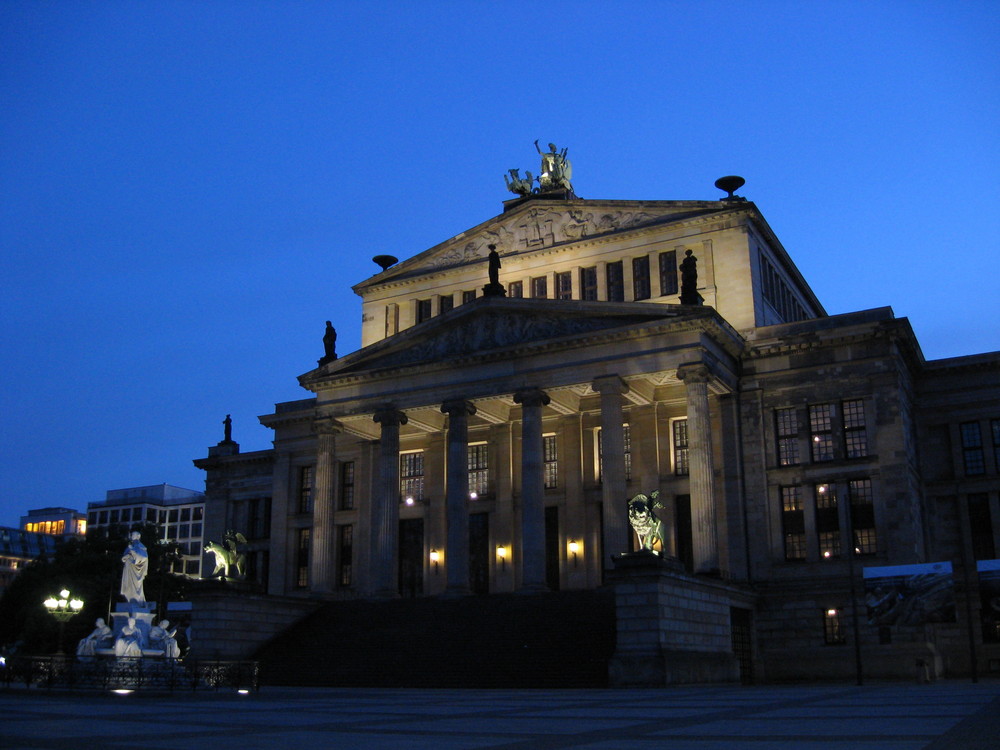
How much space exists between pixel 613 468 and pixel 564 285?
13632mm

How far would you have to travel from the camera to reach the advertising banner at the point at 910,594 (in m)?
38.2

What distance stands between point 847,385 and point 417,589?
25.0 meters

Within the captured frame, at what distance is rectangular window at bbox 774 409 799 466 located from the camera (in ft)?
156

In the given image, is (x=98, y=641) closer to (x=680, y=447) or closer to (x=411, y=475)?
(x=411, y=475)

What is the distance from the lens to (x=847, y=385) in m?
46.8

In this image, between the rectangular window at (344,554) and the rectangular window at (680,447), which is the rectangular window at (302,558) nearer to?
the rectangular window at (344,554)

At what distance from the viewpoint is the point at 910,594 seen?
38.8 m

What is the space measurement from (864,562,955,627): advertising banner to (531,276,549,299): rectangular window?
74.2 feet

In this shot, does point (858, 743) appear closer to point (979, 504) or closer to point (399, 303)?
point (979, 504)

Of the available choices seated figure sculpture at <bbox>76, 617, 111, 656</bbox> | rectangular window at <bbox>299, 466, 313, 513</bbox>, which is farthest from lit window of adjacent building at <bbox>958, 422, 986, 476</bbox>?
seated figure sculpture at <bbox>76, 617, 111, 656</bbox>

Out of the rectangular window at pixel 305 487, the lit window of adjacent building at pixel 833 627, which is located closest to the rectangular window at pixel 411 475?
the rectangular window at pixel 305 487

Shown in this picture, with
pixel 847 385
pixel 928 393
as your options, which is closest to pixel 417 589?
pixel 847 385

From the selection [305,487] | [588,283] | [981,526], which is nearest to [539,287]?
[588,283]

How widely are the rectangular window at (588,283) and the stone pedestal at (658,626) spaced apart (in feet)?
62.9
